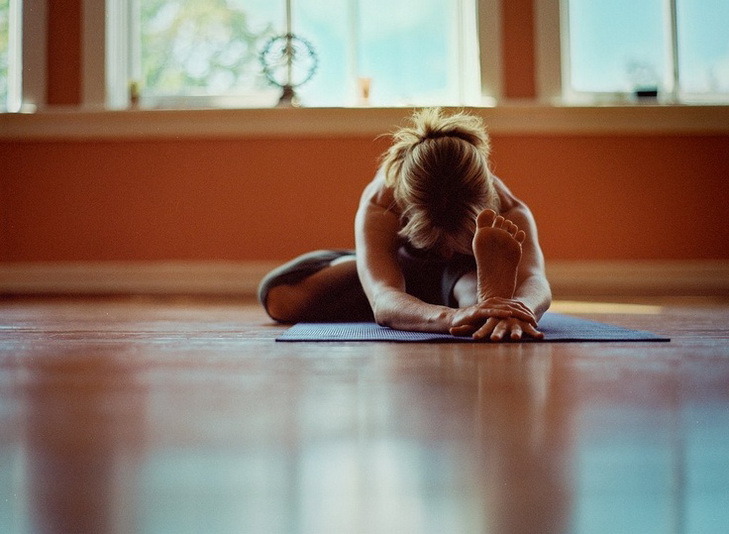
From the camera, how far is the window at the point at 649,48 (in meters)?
3.34

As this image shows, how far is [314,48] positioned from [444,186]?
6.80 feet

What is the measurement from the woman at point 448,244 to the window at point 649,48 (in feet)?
5.99

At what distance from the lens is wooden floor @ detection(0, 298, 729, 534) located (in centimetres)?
45

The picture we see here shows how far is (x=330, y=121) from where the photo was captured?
3.19 m

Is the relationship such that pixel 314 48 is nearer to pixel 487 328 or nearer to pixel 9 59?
pixel 9 59

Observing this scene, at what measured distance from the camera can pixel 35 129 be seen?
3207 millimetres

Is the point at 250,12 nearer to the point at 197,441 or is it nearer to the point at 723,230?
the point at 723,230

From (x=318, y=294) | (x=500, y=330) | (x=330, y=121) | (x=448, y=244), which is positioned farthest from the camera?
(x=330, y=121)

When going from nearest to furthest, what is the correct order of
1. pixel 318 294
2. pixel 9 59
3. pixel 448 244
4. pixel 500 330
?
pixel 500 330
pixel 448 244
pixel 318 294
pixel 9 59

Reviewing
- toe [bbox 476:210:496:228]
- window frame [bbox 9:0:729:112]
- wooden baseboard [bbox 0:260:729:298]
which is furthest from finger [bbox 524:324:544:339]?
window frame [bbox 9:0:729:112]

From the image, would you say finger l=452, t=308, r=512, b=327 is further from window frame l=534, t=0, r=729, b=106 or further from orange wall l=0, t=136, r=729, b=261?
window frame l=534, t=0, r=729, b=106

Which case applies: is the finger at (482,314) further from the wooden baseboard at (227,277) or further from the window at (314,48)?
the window at (314,48)

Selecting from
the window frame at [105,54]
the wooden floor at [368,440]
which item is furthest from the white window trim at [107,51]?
the wooden floor at [368,440]

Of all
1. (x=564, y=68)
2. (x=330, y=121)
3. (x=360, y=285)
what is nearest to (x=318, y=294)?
(x=360, y=285)
